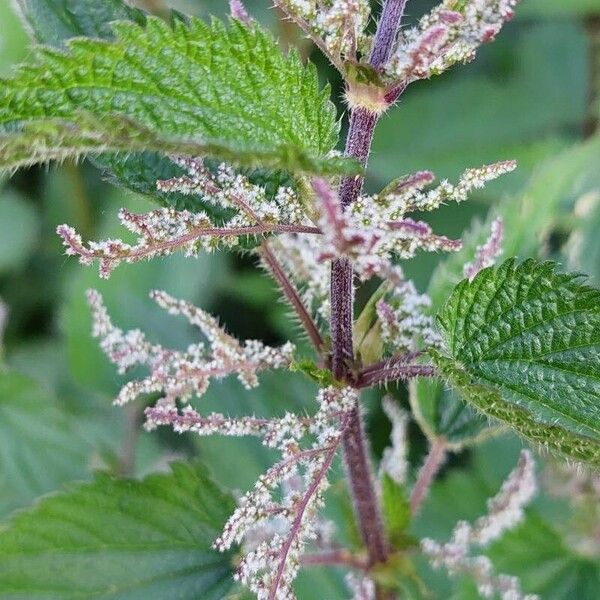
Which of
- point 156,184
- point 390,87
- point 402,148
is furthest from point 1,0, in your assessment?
point 390,87

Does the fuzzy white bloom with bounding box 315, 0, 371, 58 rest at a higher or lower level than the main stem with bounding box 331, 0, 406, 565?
higher

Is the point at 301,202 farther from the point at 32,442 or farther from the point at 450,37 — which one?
the point at 32,442

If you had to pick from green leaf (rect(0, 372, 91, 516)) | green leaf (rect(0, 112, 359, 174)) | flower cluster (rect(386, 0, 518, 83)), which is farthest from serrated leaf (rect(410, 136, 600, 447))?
green leaf (rect(0, 372, 91, 516))

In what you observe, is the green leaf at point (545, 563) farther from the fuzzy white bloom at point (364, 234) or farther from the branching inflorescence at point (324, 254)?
the fuzzy white bloom at point (364, 234)

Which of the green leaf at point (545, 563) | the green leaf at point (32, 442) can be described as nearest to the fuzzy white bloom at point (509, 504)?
the green leaf at point (545, 563)

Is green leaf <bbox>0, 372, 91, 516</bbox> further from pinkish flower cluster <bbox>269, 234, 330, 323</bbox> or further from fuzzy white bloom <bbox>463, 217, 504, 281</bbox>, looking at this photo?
fuzzy white bloom <bbox>463, 217, 504, 281</bbox>

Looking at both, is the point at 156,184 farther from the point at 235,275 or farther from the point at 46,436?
the point at 235,275
